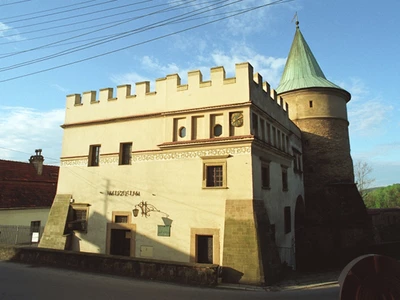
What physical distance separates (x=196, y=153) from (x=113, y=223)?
635cm

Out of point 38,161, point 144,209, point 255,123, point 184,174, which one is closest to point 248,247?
point 184,174

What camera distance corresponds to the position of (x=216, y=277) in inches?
428

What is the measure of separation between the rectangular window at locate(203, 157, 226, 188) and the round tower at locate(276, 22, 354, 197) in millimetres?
12359

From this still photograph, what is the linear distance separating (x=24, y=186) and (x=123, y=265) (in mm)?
20046

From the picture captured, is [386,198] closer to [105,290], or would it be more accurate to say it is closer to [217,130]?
[217,130]

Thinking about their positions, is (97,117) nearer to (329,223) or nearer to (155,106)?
(155,106)

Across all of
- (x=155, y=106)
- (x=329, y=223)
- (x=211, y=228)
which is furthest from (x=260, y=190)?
(x=329, y=223)

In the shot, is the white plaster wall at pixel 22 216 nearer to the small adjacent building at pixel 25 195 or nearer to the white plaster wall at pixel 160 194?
the small adjacent building at pixel 25 195

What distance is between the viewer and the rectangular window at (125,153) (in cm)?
1612

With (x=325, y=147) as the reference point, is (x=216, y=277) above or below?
below

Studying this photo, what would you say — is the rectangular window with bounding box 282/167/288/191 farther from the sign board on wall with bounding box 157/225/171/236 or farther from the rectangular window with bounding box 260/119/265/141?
the sign board on wall with bounding box 157/225/171/236

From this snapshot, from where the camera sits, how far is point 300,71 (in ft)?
80.5

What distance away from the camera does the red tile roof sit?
24172 mm

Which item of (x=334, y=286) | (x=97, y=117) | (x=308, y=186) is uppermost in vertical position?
(x=97, y=117)
